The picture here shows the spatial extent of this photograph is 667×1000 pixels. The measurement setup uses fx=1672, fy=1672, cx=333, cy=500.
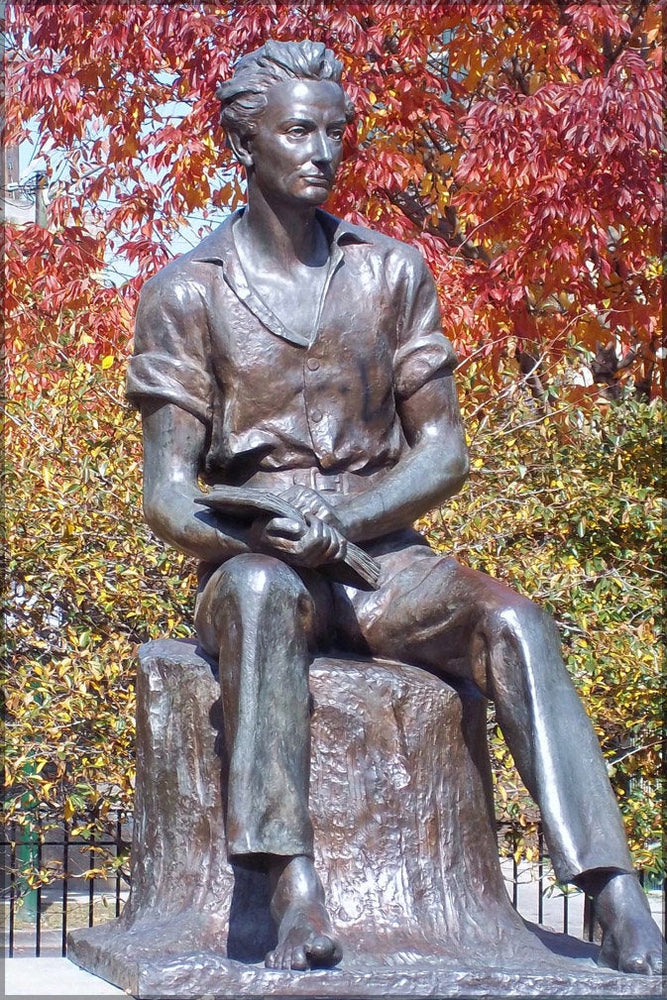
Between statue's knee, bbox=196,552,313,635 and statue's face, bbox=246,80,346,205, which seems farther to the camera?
statue's face, bbox=246,80,346,205

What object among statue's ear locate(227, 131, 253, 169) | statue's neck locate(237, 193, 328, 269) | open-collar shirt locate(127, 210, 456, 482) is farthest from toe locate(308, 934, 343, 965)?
statue's ear locate(227, 131, 253, 169)

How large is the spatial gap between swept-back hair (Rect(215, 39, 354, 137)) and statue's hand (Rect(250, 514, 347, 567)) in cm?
105

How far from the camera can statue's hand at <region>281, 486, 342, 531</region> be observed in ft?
13.0

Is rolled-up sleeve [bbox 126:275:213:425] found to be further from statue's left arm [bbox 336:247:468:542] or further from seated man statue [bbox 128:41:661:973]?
statue's left arm [bbox 336:247:468:542]

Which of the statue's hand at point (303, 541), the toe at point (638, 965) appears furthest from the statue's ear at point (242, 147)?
the toe at point (638, 965)

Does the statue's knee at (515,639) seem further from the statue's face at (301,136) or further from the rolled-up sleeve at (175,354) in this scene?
the statue's face at (301,136)

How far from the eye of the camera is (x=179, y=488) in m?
4.19

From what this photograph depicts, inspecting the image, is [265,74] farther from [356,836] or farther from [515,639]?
[356,836]

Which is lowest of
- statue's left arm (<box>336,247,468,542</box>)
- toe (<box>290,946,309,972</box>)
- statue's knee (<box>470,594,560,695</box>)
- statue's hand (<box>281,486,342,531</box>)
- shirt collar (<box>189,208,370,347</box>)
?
toe (<box>290,946,309,972</box>)

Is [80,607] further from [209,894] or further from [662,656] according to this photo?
[209,894]

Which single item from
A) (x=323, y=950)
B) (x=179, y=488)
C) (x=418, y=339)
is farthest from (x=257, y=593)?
(x=418, y=339)

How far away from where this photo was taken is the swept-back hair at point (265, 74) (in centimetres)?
420

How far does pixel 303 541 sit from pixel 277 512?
96 millimetres

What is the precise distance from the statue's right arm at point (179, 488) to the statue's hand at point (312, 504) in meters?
0.15
